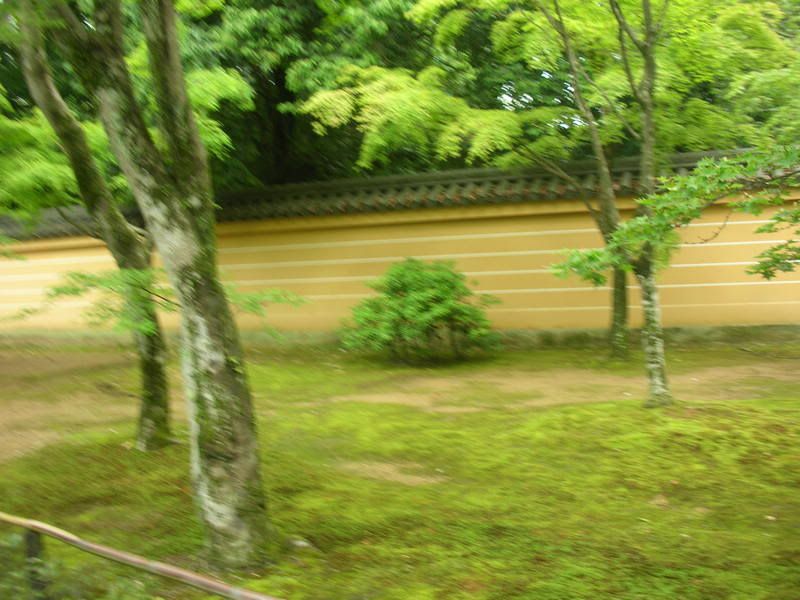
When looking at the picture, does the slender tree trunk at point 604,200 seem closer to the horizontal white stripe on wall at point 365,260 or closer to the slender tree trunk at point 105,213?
the horizontal white stripe on wall at point 365,260

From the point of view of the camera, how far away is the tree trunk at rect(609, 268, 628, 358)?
10.3 metres

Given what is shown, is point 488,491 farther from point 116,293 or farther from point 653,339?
point 116,293

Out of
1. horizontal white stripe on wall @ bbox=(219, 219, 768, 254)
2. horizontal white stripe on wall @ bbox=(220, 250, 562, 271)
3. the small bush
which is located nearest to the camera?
the small bush

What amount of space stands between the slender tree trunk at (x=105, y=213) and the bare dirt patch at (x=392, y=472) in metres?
1.72

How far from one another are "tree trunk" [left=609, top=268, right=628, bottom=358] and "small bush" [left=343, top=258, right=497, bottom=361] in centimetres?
170

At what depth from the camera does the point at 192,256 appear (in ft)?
14.2

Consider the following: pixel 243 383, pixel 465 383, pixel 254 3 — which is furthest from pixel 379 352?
pixel 243 383

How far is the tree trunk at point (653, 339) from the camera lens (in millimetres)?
6938

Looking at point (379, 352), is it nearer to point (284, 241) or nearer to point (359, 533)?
point (284, 241)

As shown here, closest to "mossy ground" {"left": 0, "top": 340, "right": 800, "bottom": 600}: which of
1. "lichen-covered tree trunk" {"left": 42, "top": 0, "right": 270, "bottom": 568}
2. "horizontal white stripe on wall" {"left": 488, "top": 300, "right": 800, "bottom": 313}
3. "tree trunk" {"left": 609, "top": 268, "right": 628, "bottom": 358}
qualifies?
"lichen-covered tree trunk" {"left": 42, "top": 0, "right": 270, "bottom": 568}

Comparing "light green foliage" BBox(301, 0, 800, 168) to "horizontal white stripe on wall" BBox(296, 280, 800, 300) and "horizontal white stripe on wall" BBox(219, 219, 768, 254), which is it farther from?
"horizontal white stripe on wall" BBox(296, 280, 800, 300)

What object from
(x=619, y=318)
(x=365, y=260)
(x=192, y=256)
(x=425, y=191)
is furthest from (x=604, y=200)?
(x=192, y=256)

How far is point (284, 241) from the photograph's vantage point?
13.4 metres

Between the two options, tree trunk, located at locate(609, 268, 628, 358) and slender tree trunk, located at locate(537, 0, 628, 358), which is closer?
slender tree trunk, located at locate(537, 0, 628, 358)
